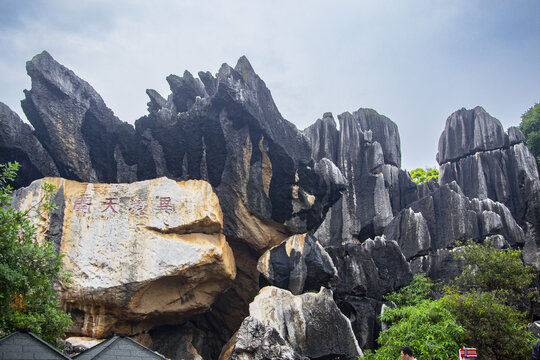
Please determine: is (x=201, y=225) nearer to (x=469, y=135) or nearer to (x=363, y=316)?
(x=363, y=316)

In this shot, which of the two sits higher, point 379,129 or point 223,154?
point 379,129

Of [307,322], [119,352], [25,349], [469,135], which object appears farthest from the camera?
[469,135]

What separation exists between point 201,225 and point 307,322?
13.2ft

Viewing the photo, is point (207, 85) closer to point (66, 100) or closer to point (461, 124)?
point (66, 100)

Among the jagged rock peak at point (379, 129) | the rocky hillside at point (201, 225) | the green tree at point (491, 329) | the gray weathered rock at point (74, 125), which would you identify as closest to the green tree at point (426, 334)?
the green tree at point (491, 329)

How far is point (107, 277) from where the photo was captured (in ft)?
41.9

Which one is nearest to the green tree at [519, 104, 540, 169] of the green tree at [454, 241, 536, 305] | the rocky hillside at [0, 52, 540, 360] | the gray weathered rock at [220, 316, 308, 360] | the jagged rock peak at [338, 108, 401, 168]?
the jagged rock peak at [338, 108, 401, 168]

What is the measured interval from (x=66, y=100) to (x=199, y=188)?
474 centimetres

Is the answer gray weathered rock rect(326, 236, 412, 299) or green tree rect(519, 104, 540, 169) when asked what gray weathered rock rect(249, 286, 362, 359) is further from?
green tree rect(519, 104, 540, 169)

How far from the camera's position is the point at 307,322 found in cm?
1298

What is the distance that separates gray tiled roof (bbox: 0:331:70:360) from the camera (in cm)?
600

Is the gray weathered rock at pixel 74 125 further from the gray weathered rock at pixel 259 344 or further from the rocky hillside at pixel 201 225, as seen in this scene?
the gray weathered rock at pixel 259 344

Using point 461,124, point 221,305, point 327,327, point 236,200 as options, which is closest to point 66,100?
point 236,200

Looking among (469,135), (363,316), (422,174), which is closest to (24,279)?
(363,316)
